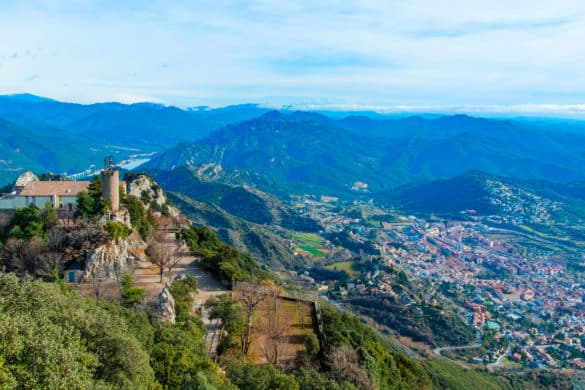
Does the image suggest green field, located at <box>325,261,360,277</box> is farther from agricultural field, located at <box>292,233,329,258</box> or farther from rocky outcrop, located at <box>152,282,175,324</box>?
rocky outcrop, located at <box>152,282,175,324</box>

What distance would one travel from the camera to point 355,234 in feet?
449

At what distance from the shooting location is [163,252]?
1266 inches

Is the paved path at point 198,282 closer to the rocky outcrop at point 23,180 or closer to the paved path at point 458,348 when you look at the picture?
the rocky outcrop at point 23,180

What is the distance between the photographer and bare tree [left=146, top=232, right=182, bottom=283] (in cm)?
3117

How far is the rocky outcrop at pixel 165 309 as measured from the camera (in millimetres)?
21672

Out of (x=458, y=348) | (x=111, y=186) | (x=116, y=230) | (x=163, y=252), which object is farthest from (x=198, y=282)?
(x=458, y=348)

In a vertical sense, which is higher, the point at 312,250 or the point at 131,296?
the point at 131,296

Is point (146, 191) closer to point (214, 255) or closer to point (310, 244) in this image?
point (214, 255)

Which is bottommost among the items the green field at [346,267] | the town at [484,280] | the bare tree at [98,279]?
the town at [484,280]

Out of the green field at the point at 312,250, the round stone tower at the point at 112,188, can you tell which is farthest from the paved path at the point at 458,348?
the round stone tower at the point at 112,188

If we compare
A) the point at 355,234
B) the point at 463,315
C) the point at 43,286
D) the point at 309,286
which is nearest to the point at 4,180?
the point at 355,234

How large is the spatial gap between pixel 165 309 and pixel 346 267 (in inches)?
3052

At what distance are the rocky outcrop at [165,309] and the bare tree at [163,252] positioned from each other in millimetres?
6702

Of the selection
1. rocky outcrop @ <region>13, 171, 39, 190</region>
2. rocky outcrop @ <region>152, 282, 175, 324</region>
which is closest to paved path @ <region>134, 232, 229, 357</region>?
rocky outcrop @ <region>152, 282, 175, 324</region>
